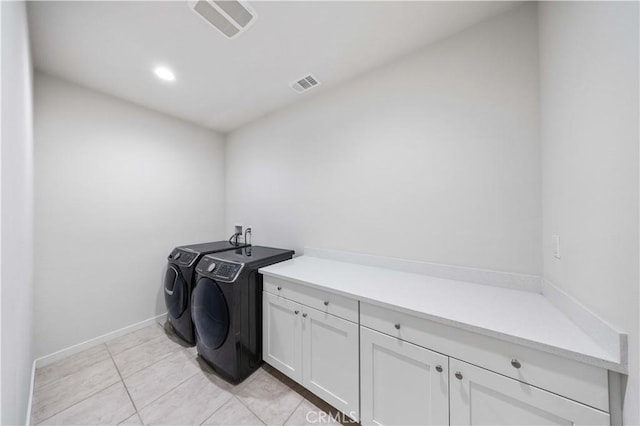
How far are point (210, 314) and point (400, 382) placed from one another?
1.40m

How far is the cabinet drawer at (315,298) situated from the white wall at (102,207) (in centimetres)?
177

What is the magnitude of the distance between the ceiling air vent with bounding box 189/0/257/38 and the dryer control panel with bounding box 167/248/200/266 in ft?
6.17

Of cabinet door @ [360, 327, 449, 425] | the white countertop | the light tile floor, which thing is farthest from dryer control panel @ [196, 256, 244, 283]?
cabinet door @ [360, 327, 449, 425]

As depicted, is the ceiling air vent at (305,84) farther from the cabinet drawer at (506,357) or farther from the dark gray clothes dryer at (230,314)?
the cabinet drawer at (506,357)

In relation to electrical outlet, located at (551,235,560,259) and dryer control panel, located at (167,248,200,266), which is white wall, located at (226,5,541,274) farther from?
dryer control panel, located at (167,248,200,266)

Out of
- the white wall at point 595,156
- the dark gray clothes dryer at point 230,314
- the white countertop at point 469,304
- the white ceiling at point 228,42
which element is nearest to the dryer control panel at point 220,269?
the dark gray clothes dryer at point 230,314

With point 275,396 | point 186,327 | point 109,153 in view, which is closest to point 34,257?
point 109,153

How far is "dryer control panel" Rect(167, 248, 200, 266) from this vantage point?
209 centimetres

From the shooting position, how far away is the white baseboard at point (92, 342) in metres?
1.85

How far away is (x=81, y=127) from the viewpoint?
80.7 inches

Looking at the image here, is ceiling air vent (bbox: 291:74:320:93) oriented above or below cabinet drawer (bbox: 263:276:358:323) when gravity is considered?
above

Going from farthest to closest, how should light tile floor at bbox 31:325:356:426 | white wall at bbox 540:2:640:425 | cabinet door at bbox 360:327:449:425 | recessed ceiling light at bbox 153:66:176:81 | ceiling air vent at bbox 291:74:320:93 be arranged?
ceiling air vent at bbox 291:74:320:93 < recessed ceiling light at bbox 153:66:176:81 < light tile floor at bbox 31:325:356:426 < cabinet door at bbox 360:327:449:425 < white wall at bbox 540:2:640:425

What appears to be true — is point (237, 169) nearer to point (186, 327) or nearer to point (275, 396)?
point (186, 327)

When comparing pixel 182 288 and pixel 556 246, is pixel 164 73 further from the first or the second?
pixel 556 246
